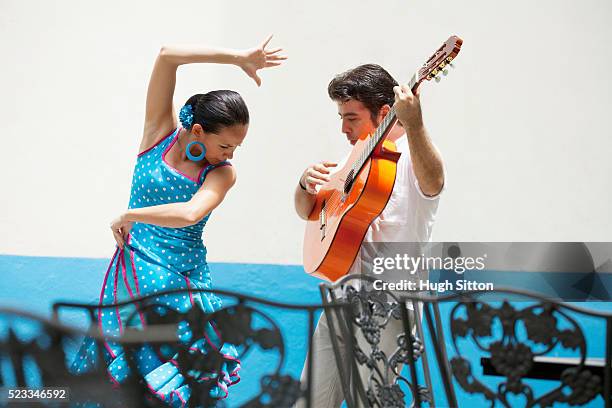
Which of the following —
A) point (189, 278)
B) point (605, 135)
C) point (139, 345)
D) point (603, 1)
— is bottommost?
point (139, 345)

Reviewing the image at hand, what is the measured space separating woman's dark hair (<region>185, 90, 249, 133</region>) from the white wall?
171 cm

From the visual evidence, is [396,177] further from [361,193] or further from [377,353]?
[377,353]

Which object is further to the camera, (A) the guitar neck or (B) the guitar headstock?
(A) the guitar neck

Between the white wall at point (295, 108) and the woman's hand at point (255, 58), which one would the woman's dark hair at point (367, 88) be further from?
the white wall at point (295, 108)

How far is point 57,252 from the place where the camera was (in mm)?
4266

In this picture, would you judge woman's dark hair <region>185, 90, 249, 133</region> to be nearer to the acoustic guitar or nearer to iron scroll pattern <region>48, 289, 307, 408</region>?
the acoustic guitar

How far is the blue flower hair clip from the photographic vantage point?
2473 mm

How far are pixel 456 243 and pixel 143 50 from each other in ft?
6.49

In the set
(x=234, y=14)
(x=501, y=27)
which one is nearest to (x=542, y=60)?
(x=501, y=27)

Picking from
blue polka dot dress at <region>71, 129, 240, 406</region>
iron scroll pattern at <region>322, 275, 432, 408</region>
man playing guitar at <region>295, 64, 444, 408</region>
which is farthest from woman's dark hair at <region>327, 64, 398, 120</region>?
iron scroll pattern at <region>322, 275, 432, 408</region>

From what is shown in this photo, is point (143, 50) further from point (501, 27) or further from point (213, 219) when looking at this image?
point (501, 27)

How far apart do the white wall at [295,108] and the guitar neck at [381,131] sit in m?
1.54

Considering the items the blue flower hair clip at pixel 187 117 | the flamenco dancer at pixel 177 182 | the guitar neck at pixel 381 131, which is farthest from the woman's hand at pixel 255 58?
the guitar neck at pixel 381 131

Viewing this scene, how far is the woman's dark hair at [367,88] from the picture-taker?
101 inches
